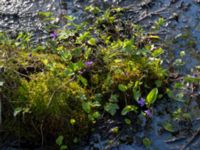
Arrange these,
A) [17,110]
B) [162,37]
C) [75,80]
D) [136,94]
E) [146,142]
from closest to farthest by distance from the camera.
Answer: [17,110] → [146,142] → [136,94] → [75,80] → [162,37]

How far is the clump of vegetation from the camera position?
3156 mm

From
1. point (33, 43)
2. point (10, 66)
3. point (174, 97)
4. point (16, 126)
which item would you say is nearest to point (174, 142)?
point (174, 97)

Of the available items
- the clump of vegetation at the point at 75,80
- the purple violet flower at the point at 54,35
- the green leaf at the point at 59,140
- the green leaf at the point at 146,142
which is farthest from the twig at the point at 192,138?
the purple violet flower at the point at 54,35

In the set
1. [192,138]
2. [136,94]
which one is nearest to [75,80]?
[136,94]

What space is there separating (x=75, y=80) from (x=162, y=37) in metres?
1.10

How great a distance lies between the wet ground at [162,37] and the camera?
3180 millimetres

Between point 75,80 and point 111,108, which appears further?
point 75,80

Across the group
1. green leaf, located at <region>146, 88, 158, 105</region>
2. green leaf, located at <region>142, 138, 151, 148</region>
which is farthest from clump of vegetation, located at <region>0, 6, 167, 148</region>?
green leaf, located at <region>142, 138, 151, 148</region>

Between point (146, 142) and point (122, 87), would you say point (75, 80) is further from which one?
point (146, 142)

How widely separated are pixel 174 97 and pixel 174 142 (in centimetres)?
42

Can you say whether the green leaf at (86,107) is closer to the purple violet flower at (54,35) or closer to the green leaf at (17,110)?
the green leaf at (17,110)

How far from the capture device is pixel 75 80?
3.44 meters

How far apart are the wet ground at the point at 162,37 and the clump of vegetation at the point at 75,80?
0.38 feet

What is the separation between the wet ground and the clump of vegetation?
115mm
